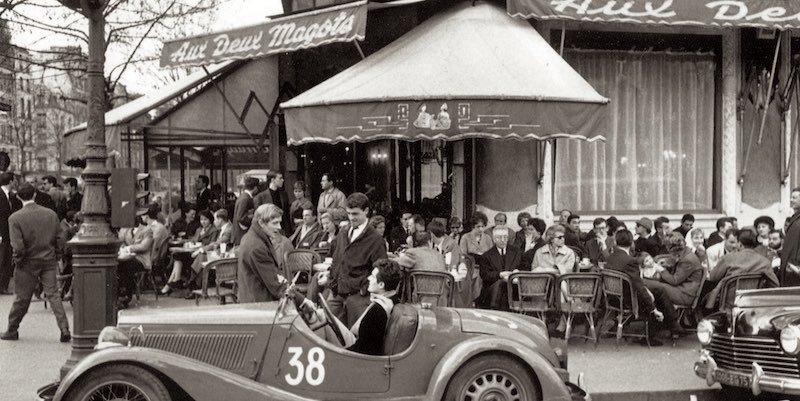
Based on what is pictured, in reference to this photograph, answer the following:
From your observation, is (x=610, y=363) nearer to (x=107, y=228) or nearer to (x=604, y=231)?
(x=604, y=231)

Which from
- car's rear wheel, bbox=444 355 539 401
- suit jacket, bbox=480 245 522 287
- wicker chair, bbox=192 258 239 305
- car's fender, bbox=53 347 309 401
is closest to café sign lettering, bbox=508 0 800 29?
suit jacket, bbox=480 245 522 287

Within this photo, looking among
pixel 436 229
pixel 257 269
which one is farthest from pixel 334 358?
pixel 436 229

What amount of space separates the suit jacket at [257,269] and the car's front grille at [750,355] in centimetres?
389

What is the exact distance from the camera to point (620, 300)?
1021 centimetres

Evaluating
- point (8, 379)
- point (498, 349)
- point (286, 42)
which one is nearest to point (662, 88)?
point (286, 42)

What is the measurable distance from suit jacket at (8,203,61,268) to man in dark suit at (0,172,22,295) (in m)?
3.75

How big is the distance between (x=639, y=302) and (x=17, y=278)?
23.4 feet

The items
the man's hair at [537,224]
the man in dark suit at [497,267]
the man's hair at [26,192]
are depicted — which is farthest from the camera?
the man's hair at [537,224]

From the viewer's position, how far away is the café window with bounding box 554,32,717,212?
1457cm

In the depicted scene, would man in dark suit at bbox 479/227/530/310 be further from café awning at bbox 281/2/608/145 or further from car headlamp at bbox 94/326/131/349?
car headlamp at bbox 94/326/131/349

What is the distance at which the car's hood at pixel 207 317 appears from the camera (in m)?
6.32

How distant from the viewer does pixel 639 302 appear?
10.4 meters

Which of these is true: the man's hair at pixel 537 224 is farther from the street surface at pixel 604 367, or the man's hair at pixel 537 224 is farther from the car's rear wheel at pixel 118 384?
the car's rear wheel at pixel 118 384

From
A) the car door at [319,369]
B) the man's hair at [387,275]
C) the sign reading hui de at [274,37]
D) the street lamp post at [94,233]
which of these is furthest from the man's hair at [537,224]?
the car door at [319,369]
